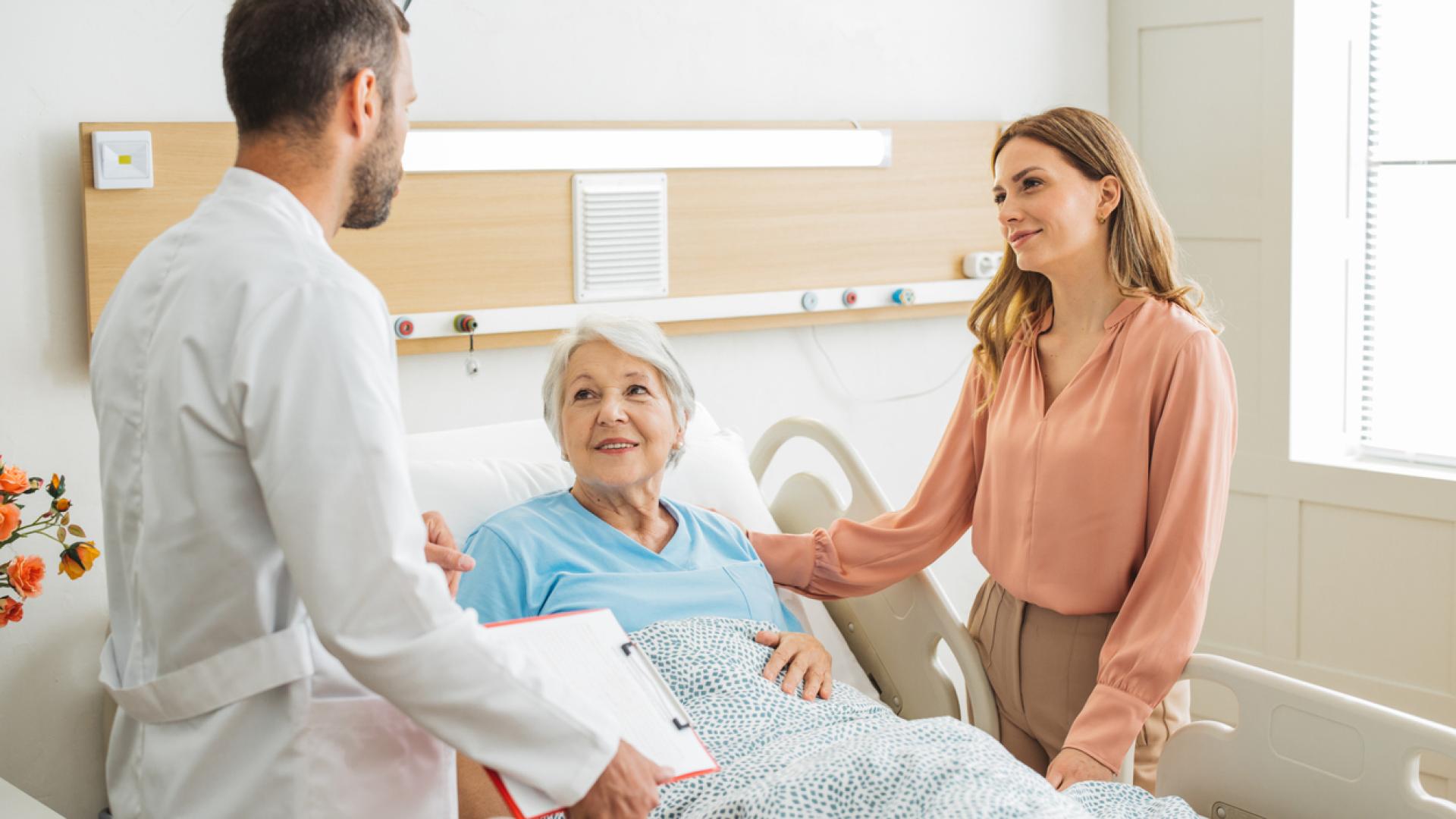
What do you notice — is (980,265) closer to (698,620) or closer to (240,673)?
(698,620)

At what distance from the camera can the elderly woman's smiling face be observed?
6.99 feet

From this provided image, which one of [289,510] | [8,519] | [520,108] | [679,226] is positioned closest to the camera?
[289,510]

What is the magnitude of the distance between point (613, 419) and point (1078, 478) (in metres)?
0.74

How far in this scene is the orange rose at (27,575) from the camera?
1.90 metres

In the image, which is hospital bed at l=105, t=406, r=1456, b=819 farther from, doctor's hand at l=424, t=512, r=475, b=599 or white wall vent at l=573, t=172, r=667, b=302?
doctor's hand at l=424, t=512, r=475, b=599

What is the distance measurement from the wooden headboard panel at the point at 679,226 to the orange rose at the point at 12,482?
0.48 metres

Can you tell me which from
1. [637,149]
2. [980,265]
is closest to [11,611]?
[637,149]

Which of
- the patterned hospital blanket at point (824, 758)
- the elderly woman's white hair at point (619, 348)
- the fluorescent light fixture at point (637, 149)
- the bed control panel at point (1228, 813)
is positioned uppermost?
the fluorescent light fixture at point (637, 149)

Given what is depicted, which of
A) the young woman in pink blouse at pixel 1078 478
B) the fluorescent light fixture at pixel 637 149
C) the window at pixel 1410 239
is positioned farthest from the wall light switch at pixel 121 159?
the window at pixel 1410 239

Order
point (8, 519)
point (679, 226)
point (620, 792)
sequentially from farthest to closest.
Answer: point (679, 226), point (8, 519), point (620, 792)

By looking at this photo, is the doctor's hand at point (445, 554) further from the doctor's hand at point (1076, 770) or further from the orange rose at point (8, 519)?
the doctor's hand at point (1076, 770)

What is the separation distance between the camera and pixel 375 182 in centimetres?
137

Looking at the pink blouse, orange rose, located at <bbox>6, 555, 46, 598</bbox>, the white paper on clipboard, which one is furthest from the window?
orange rose, located at <bbox>6, 555, 46, 598</bbox>

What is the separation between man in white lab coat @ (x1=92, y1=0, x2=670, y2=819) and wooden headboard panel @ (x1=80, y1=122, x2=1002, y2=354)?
3.78 feet
